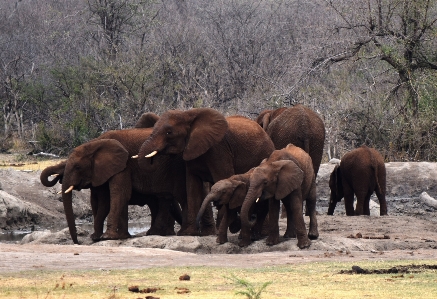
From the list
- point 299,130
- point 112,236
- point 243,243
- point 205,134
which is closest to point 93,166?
point 112,236

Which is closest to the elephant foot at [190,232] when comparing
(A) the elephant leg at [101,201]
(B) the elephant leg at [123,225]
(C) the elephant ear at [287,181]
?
(B) the elephant leg at [123,225]

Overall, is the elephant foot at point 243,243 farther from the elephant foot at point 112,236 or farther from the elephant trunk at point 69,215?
the elephant trunk at point 69,215

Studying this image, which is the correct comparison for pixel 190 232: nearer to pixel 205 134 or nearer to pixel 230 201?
pixel 205 134

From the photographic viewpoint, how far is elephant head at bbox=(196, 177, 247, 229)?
15820 millimetres

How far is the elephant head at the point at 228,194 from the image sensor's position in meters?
15.8

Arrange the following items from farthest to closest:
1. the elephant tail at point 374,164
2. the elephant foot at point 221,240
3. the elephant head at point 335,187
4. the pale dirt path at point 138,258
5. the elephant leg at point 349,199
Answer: the elephant head at point 335,187
the elephant leg at point 349,199
the elephant tail at point 374,164
the elephant foot at point 221,240
the pale dirt path at point 138,258

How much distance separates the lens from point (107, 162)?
59.1ft

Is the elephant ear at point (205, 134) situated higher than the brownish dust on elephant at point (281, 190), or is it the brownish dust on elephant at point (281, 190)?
the elephant ear at point (205, 134)

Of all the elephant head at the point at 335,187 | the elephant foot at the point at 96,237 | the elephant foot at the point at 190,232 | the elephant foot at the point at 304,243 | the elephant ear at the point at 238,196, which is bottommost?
the elephant head at the point at 335,187

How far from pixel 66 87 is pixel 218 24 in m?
9.52

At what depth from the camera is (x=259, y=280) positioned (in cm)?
1122

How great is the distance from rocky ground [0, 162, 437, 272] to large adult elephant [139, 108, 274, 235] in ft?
4.09

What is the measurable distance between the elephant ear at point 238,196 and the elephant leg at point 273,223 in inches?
16.6

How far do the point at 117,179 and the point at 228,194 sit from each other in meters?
2.93
